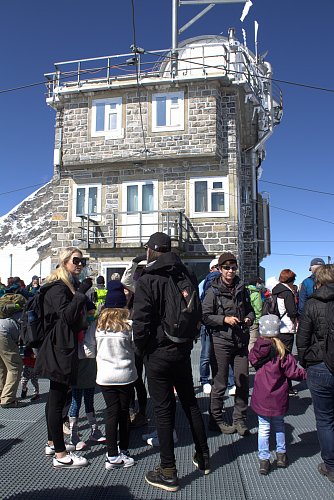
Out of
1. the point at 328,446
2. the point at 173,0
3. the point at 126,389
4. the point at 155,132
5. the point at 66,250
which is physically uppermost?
the point at 173,0

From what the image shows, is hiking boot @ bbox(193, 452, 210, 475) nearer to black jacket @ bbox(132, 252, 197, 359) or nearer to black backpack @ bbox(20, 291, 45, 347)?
black jacket @ bbox(132, 252, 197, 359)

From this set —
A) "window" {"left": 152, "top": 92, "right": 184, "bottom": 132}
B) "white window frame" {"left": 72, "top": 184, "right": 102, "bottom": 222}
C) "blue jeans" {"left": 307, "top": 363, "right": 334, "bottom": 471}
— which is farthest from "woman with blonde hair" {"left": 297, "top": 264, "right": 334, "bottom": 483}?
"white window frame" {"left": 72, "top": 184, "right": 102, "bottom": 222}

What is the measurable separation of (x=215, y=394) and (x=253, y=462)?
32.5 inches

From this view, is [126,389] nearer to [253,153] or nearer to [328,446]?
[328,446]

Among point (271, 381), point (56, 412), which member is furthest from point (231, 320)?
point (56, 412)

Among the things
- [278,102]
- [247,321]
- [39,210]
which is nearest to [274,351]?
[247,321]

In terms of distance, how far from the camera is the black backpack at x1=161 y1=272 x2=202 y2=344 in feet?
10.7

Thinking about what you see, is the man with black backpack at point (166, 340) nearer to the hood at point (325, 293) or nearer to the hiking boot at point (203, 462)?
the hiking boot at point (203, 462)

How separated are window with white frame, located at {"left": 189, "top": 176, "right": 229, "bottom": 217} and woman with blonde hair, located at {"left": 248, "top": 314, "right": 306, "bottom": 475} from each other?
11.2 m

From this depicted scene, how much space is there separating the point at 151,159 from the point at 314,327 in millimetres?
12550

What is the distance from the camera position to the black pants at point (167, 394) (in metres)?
3.28

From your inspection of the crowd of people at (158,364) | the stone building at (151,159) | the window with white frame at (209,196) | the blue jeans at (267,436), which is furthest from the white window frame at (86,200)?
the blue jeans at (267,436)

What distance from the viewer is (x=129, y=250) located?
15242 millimetres

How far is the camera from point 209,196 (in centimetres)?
1495
